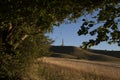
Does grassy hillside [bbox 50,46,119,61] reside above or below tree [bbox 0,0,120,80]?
below

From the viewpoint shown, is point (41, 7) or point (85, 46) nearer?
point (85, 46)

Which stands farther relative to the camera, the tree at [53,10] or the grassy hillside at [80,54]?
the grassy hillside at [80,54]

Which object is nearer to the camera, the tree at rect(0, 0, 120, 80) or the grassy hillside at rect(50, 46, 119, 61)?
the tree at rect(0, 0, 120, 80)

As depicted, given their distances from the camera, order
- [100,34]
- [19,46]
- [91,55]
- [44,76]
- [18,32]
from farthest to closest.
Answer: [91,55] → [44,76] → [19,46] → [18,32] → [100,34]

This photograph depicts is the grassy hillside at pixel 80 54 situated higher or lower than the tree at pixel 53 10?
lower

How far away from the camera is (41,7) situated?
14211mm

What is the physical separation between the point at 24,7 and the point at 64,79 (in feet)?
33.7

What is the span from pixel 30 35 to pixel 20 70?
A: 2125 mm

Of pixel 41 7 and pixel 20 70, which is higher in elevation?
pixel 41 7

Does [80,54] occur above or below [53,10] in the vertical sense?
below

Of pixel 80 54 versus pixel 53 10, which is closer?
pixel 53 10

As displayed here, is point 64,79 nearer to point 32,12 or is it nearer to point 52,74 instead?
point 52,74

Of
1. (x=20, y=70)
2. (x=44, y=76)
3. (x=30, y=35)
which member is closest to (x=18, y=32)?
(x=30, y=35)

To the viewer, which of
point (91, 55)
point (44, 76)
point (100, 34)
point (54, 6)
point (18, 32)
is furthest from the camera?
point (91, 55)
